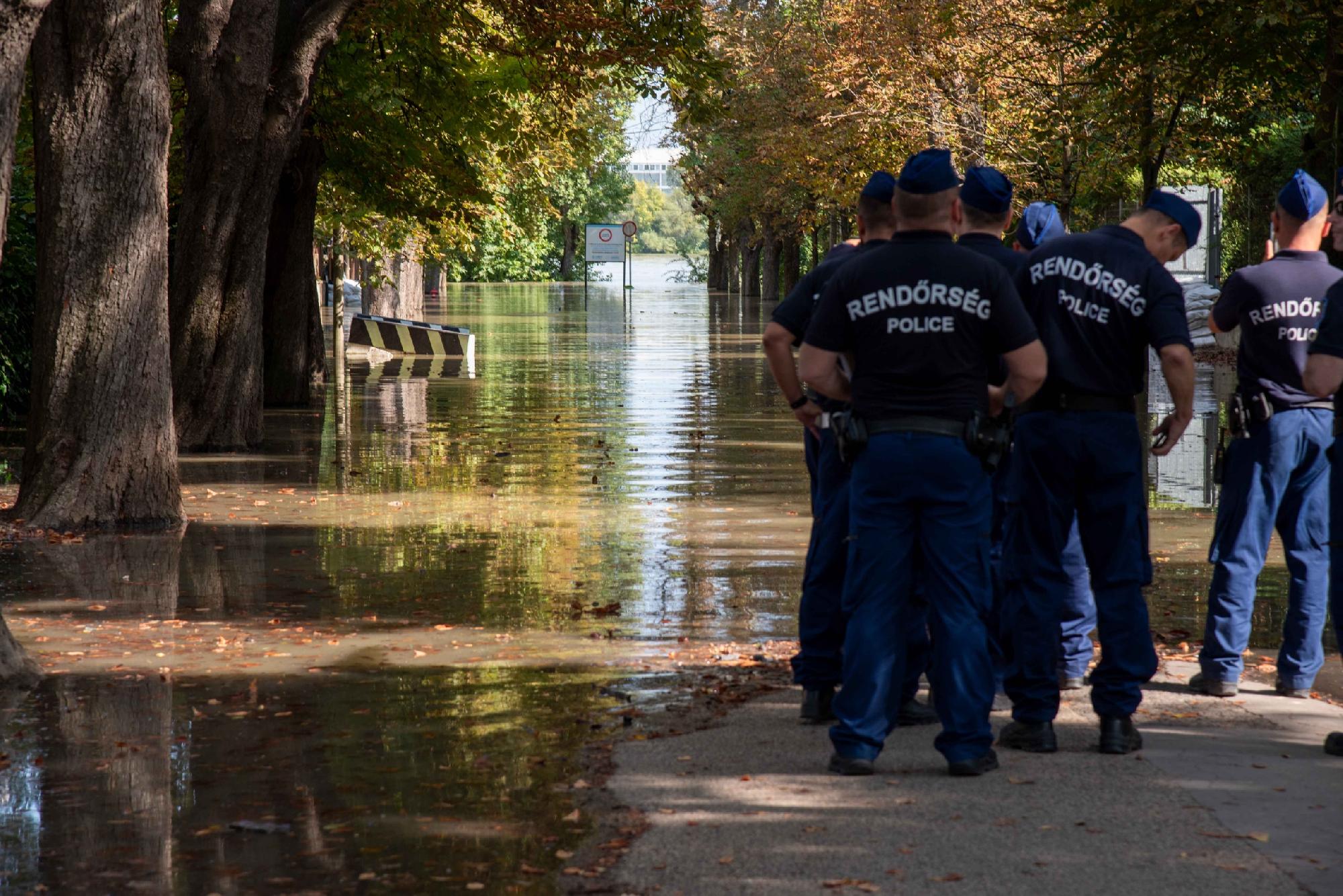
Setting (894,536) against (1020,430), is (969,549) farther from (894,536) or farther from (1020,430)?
(1020,430)

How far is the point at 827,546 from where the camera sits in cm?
652

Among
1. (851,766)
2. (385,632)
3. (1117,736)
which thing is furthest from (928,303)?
(385,632)

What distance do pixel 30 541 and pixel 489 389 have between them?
44.8ft

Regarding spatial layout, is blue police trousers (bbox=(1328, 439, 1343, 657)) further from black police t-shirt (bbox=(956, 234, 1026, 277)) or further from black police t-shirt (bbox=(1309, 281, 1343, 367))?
black police t-shirt (bbox=(956, 234, 1026, 277))

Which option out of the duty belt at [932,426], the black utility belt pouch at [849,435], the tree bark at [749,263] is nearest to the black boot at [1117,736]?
the duty belt at [932,426]

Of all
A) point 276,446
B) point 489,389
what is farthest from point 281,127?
point 489,389

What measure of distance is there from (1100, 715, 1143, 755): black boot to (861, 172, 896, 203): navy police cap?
2123 millimetres

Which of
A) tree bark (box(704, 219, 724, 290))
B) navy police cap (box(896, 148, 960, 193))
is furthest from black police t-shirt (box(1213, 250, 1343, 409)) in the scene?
tree bark (box(704, 219, 724, 290))

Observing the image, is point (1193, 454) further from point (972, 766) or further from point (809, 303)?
point (972, 766)

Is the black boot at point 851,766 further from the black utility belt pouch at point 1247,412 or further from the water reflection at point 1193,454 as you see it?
the water reflection at point 1193,454

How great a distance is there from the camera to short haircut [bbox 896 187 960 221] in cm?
570

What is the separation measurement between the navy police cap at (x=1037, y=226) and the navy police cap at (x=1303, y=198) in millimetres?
929

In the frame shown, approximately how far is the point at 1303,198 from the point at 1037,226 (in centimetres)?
109

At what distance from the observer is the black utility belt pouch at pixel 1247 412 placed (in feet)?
23.0
